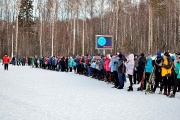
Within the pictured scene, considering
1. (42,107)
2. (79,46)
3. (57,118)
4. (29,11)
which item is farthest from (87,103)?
(29,11)

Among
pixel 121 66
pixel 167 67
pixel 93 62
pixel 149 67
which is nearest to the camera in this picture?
pixel 167 67

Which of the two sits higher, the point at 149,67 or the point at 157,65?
the point at 157,65

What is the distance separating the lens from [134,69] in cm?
1521

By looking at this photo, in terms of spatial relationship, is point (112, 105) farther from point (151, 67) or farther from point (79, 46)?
point (79, 46)

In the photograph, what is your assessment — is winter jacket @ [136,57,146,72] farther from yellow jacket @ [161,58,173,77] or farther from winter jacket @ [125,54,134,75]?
yellow jacket @ [161,58,173,77]

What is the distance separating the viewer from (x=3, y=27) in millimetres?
69312

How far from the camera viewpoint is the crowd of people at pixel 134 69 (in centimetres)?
1050

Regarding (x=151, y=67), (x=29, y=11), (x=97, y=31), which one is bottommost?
(x=151, y=67)

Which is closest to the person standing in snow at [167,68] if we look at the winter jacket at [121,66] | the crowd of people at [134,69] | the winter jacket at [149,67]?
the crowd of people at [134,69]

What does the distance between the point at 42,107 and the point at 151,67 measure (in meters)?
6.43

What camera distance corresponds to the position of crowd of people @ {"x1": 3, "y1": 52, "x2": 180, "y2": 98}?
10.5 metres

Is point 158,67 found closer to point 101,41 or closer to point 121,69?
point 121,69

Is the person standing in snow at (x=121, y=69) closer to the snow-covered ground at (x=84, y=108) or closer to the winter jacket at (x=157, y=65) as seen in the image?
the winter jacket at (x=157, y=65)

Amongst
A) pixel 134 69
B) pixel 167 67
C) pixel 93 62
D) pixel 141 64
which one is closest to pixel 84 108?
pixel 167 67
